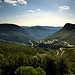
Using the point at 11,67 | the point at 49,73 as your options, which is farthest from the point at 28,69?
the point at 11,67

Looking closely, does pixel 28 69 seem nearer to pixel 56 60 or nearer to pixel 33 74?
pixel 33 74

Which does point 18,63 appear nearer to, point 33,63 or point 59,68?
point 33,63

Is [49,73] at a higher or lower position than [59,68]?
lower

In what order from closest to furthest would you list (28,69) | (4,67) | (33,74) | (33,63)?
(33,74)
(28,69)
(4,67)
(33,63)

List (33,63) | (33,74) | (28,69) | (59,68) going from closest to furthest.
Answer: (33,74), (28,69), (59,68), (33,63)

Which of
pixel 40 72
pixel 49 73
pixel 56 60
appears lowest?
pixel 49 73

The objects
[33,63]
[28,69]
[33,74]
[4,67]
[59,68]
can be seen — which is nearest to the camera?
[33,74]

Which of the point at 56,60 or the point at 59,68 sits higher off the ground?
the point at 56,60

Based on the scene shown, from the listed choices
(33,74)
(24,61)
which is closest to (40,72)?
(33,74)

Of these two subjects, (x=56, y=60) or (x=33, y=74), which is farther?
(x=56, y=60)
